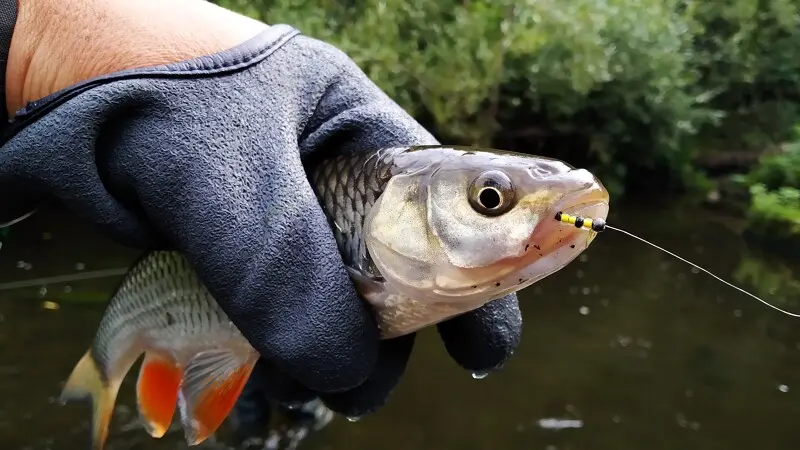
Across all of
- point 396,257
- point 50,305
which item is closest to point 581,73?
point 50,305

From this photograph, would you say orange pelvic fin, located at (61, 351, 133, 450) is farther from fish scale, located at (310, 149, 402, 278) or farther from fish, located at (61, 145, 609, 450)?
fish scale, located at (310, 149, 402, 278)

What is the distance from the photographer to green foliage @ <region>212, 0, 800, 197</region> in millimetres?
9758

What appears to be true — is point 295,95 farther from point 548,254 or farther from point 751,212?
point 751,212

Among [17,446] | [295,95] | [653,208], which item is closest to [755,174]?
[653,208]

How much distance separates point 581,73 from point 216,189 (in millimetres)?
9598

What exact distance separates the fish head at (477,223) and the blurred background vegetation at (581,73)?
816 centimetres

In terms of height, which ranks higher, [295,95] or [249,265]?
[295,95]

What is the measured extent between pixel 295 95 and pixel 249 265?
34cm

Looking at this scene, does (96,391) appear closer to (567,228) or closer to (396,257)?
(396,257)

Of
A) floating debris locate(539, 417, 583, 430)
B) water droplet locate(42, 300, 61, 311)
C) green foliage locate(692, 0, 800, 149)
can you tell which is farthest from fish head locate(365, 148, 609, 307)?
green foliage locate(692, 0, 800, 149)

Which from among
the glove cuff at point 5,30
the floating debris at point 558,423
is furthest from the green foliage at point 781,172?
the glove cuff at point 5,30

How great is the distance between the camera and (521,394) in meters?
4.97

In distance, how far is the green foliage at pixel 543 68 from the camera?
976 centimetres

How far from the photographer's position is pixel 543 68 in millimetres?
10422
